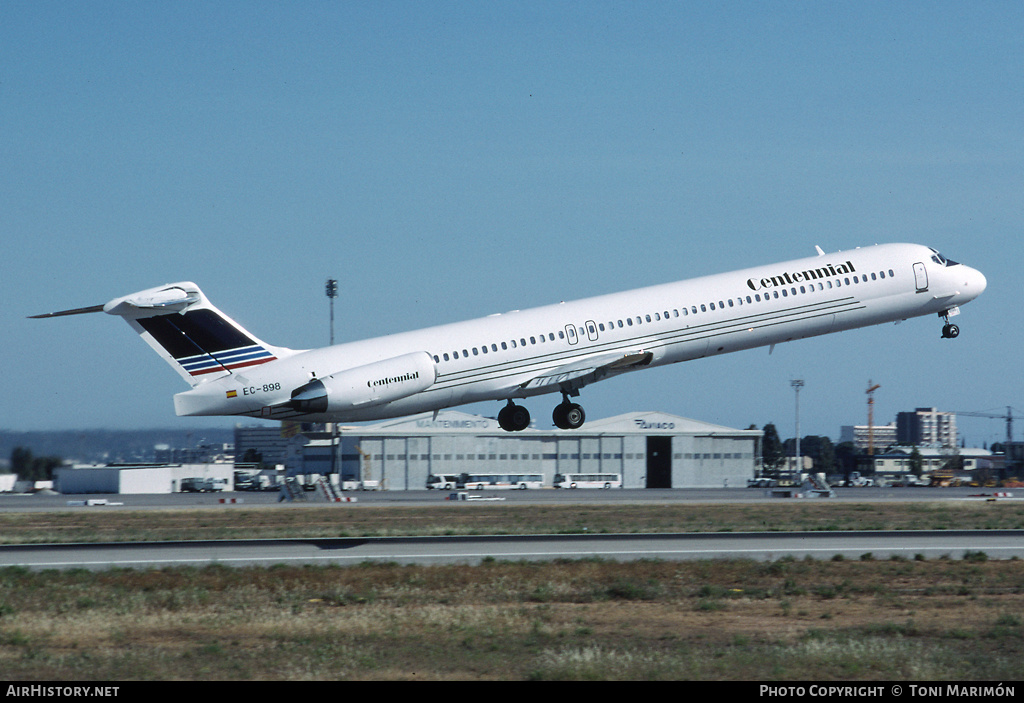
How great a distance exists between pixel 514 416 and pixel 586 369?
3.89 metres

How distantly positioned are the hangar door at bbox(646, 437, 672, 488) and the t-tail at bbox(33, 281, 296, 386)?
83.2m

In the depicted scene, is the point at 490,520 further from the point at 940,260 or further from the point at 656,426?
the point at 656,426

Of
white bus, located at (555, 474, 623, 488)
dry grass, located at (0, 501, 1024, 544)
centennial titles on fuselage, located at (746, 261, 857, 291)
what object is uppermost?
centennial titles on fuselage, located at (746, 261, 857, 291)

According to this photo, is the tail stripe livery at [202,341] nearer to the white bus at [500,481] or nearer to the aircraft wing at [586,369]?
the aircraft wing at [586,369]

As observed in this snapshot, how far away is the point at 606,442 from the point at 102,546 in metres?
82.6

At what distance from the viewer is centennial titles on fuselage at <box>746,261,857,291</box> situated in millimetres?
41281

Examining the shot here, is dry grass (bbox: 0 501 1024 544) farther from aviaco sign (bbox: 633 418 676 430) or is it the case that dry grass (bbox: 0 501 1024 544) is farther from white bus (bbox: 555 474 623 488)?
aviaco sign (bbox: 633 418 676 430)

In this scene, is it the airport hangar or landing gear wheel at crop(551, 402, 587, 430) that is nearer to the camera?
landing gear wheel at crop(551, 402, 587, 430)

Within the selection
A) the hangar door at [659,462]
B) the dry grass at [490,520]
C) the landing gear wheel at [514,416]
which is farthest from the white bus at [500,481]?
the landing gear wheel at [514,416]

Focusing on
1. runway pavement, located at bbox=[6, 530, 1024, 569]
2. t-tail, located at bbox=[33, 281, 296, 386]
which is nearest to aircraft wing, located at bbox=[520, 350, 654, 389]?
runway pavement, located at bbox=[6, 530, 1024, 569]

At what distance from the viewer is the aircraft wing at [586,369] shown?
1523 inches

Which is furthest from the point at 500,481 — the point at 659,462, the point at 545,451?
the point at 659,462
